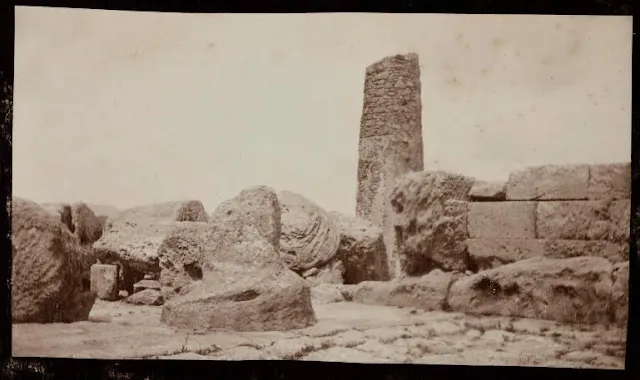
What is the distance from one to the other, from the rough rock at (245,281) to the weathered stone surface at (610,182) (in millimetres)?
2350

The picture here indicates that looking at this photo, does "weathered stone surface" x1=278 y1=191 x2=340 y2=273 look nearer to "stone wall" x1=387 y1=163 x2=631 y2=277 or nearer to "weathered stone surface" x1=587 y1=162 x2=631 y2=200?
"stone wall" x1=387 y1=163 x2=631 y2=277

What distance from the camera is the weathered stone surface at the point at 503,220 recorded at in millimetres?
5684

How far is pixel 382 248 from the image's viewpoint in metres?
6.09

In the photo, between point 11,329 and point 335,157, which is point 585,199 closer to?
point 335,157

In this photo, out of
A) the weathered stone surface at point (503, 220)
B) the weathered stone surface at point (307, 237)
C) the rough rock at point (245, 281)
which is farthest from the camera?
the weathered stone surface at point (307, 237)

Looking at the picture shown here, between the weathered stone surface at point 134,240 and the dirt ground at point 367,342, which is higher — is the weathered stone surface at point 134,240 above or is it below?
above

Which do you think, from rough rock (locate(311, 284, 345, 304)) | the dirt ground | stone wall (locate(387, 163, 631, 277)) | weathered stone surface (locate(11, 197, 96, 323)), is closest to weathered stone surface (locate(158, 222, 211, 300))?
the dirt ground

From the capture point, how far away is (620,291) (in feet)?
18.0

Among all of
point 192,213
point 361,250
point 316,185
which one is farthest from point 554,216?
point 192,213

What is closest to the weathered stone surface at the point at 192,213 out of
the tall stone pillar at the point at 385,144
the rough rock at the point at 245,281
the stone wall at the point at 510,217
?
the rough rock at the point at 245,281

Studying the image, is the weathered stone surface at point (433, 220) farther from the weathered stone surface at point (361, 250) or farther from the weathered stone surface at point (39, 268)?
the weathered stone surface at point (39, 268)

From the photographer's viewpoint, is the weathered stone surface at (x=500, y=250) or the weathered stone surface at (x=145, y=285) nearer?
the weathered stone surface at (x=500, y=250)

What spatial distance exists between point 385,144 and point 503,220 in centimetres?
120

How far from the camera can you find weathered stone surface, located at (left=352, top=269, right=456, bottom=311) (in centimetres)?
580
